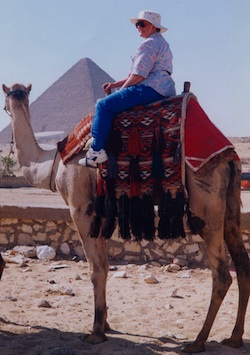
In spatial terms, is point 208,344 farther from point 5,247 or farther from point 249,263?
point 5,247

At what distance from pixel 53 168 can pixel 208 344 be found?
232 cm

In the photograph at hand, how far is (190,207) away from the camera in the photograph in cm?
489

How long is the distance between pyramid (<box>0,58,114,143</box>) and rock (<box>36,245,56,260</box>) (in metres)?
99.1

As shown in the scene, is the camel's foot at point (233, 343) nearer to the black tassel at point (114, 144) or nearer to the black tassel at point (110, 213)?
the black tassel at point (110, 213)

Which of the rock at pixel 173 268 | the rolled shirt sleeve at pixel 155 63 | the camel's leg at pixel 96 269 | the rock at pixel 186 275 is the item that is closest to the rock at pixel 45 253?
the rock at pixel 173 268

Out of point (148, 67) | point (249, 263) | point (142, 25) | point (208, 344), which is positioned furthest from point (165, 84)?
point (208, 344)

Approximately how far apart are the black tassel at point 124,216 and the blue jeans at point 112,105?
527 mm

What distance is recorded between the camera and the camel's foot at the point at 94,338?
5.20 metres

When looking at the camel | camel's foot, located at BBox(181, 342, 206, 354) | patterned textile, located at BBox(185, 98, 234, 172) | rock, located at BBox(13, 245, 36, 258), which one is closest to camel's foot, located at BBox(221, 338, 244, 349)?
the camel

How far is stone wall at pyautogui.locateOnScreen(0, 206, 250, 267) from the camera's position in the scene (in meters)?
8.22

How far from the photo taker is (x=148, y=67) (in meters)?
5.05

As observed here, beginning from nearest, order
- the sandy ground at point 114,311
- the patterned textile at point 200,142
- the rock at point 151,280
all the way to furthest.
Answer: the patterned textile at point 200,142
the sandy ground at point 114,311
the rock at point 151,280

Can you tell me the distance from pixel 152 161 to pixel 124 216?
0.57 metres

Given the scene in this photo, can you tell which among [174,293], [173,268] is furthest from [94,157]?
[173,268]
